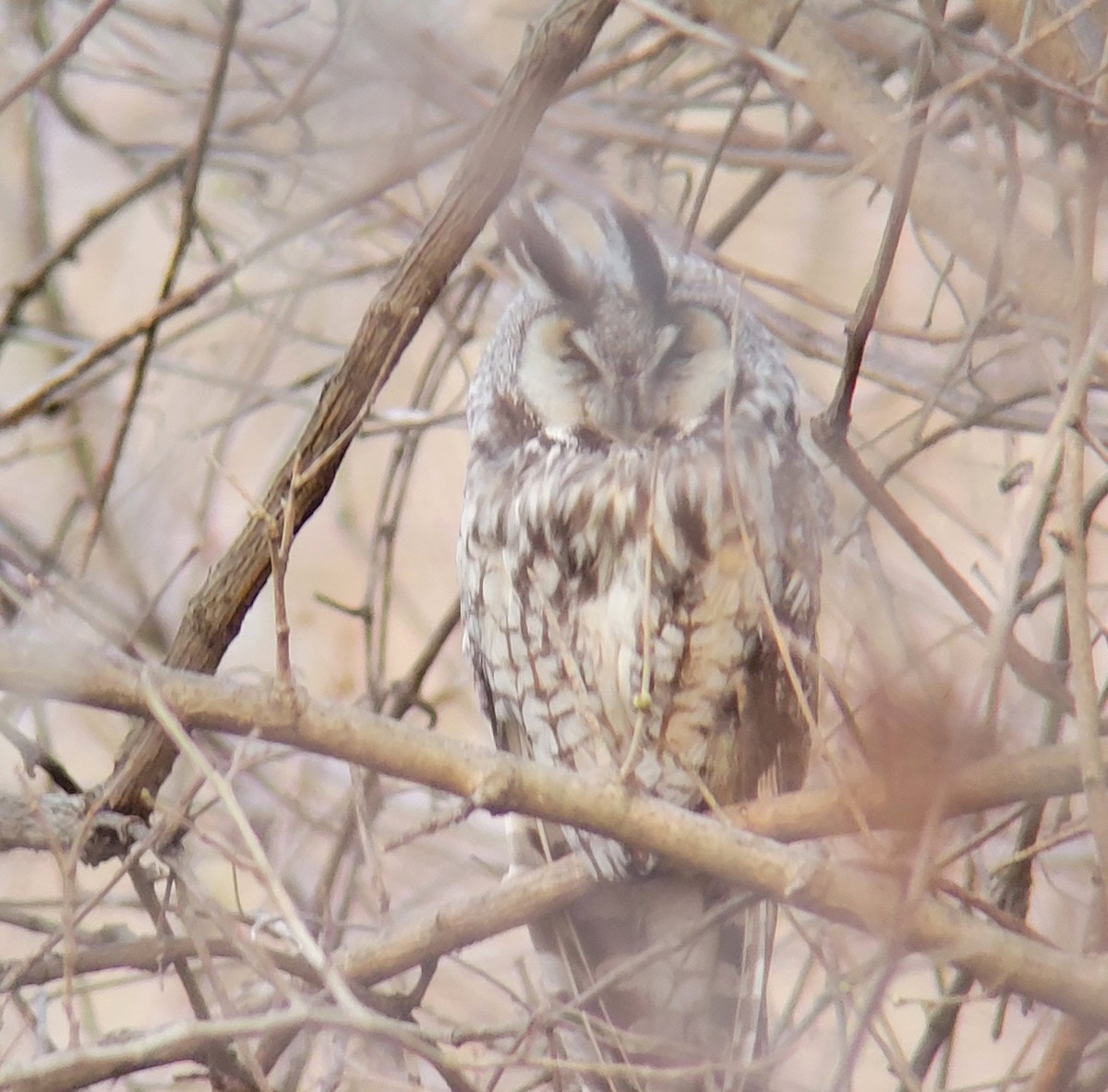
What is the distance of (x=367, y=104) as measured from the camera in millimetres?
2344

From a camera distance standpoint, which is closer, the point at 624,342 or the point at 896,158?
the point at 896,158

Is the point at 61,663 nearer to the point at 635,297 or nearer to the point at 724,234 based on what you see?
the point at 635,297

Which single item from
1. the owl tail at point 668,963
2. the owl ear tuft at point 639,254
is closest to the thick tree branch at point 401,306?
the owl ear tuft at point 639,254

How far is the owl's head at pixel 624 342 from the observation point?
2158 millimetres

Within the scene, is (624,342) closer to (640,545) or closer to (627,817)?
(640,545)

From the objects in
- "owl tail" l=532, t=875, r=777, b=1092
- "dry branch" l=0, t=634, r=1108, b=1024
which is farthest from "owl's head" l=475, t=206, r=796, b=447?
"dry branch" l=0, t=634, r=1108, b=1024

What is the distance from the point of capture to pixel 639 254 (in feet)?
7.05

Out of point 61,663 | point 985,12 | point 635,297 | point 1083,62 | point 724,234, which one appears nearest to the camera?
point 61,663

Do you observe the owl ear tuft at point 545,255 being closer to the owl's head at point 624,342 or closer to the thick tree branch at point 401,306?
the owl's head at point 624,342

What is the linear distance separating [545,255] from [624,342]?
0.54 ft

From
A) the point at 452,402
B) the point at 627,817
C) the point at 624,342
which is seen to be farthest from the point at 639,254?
the point at 627,817

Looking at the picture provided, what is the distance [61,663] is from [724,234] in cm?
156

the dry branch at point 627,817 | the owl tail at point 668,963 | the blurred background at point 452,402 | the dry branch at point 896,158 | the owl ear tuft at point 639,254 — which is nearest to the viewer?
the dry branch at point 627,817

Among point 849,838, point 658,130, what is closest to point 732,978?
point 849,838
